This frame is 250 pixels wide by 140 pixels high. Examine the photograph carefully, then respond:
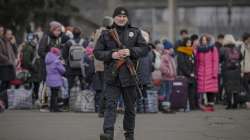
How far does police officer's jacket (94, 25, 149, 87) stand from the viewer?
11977 mm

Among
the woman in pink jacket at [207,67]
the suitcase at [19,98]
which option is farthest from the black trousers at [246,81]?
the suitcase at [19,98]

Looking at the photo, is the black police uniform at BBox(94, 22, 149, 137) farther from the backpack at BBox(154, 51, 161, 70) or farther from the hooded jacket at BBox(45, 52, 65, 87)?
the backpack at BBox(154, 51, 161, 70)

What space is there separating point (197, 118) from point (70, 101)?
Answer: 3216 mm

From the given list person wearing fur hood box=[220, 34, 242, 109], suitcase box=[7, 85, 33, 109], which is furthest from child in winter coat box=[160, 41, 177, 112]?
suitcase box=[7, 85, 33, 109]

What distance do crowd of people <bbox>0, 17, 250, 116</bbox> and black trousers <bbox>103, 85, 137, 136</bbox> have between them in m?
4.56

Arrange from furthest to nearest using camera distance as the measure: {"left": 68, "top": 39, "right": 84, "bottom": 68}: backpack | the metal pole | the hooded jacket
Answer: the metal pole < {"left": 68, "top": 39, "right": 84, "bottom": 68}: backpack < the hooded jacket

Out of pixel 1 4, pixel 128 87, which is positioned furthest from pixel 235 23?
pixel 128 87

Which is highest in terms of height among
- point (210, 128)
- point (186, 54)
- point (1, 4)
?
point (1, 4)

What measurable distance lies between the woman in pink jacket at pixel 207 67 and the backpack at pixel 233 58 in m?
0.55

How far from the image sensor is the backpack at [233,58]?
1908cm

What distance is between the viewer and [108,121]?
11922mm

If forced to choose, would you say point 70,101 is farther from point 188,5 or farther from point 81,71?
point 188,5

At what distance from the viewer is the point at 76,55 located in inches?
706

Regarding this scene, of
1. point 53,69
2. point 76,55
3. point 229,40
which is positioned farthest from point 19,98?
point 229,40
